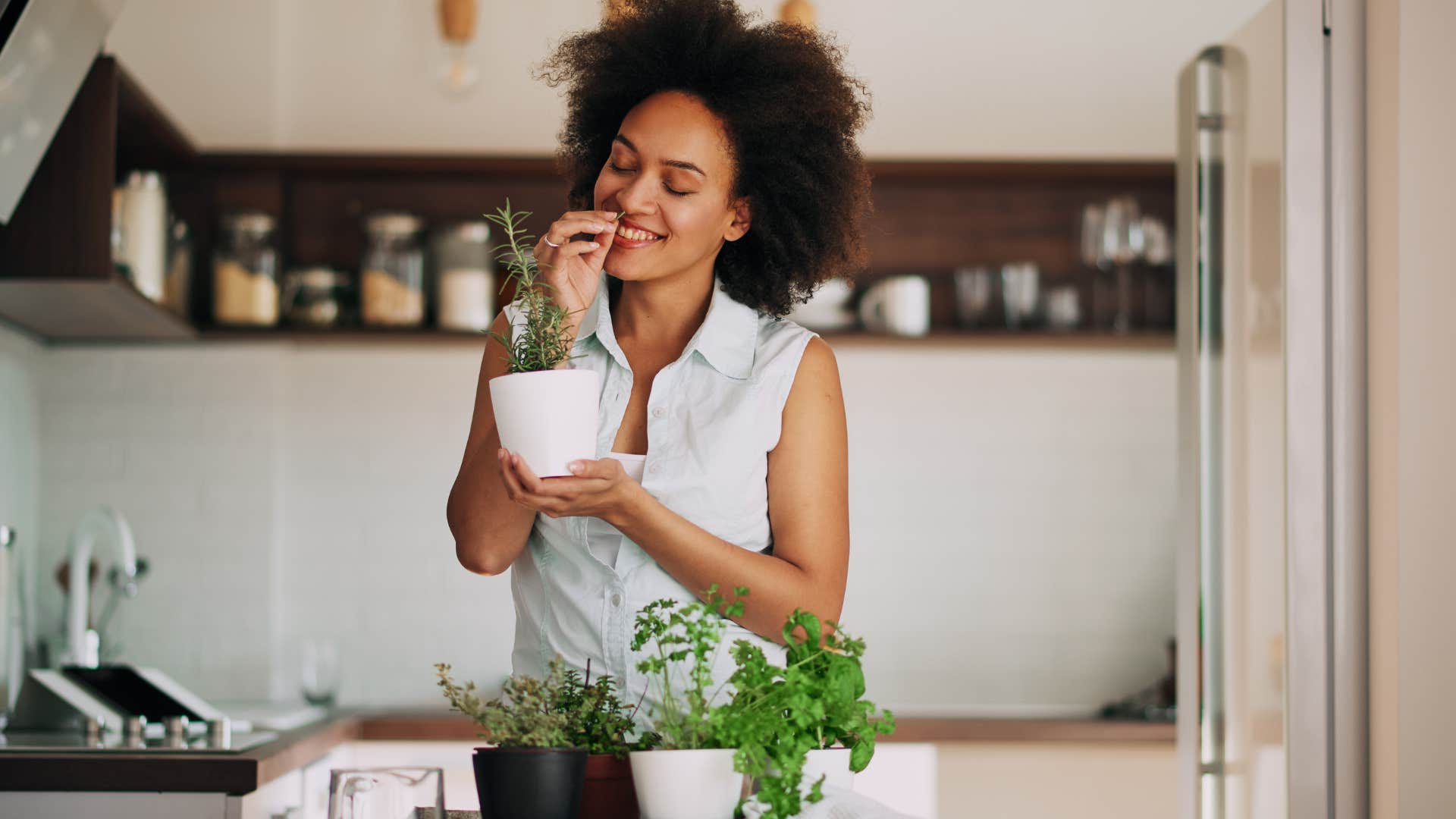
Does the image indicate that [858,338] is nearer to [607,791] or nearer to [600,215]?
[600,215]

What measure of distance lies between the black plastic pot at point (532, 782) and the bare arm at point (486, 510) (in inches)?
17.0

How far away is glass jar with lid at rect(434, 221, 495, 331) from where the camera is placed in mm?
3480

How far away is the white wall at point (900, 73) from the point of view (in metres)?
3.69

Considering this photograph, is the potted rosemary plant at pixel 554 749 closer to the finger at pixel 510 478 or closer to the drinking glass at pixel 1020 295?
the finger at pixel 510 478

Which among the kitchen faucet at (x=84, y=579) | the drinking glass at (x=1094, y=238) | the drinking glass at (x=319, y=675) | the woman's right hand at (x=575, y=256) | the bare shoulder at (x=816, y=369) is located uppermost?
the drinking glass at (x=1094, y=238)

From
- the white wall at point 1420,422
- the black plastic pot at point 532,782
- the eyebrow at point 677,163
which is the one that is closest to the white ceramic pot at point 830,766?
the black plastic pot at point 532,782

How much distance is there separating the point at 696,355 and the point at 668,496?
171 millimetres

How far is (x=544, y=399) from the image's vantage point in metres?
1.10

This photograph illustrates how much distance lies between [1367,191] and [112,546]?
280 cm

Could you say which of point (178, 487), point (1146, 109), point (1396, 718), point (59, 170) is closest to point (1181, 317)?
point (1396, 718)

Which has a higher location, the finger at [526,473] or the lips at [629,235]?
the lips at [629,235]

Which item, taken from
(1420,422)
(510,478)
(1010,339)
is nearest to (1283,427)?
(1420,422)

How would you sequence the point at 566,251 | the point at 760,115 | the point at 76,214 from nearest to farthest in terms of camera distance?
1. the point at 566,251
2. the point at 760,115
3. the point at 76,214

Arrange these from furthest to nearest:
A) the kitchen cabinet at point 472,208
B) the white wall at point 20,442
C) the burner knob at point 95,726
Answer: the kitchen cabinet at point 472,208 < the white wall at point 20,442 < the burner knob at point 95,726
